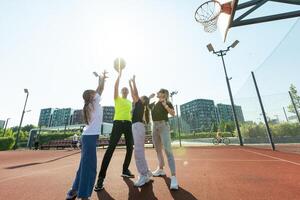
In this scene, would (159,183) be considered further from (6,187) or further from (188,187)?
(6,187)

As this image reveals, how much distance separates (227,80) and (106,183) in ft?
52.6

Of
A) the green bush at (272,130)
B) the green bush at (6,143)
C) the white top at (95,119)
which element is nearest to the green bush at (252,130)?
the green bush at (272,130)

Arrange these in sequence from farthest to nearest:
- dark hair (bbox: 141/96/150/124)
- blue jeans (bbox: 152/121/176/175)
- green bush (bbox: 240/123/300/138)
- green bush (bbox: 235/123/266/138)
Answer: green bush (bbox: 235/123/266/138)
green bush (bbox: 240/123/300/138)
dark hair (bbox: 141/96/150/124)
blue jeans (bbox: 152/121/176/175)

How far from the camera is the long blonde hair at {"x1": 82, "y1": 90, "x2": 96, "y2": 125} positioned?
9.20 feet

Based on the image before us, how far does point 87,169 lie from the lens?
8.23 ft

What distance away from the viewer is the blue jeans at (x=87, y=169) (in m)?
2.41

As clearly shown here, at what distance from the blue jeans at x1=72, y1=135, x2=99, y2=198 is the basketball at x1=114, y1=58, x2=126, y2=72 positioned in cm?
193

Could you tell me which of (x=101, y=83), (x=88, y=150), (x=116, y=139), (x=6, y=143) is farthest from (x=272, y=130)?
(x=6, y=143)

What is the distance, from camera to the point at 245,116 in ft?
59.1

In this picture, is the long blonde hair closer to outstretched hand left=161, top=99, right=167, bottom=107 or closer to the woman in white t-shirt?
the woman in white t-shirt

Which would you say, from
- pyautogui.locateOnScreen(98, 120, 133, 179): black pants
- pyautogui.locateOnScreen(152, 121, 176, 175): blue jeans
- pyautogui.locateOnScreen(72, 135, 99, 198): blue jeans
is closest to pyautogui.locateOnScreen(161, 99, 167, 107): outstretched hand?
pyautogui.locateOnScreen(152, 121, 176, 175): blue jeans

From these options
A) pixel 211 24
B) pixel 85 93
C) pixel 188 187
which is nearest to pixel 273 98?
pixel 211 24

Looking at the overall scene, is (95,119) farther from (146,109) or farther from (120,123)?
(146,109)

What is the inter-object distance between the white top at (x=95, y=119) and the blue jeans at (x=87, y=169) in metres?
0.08
